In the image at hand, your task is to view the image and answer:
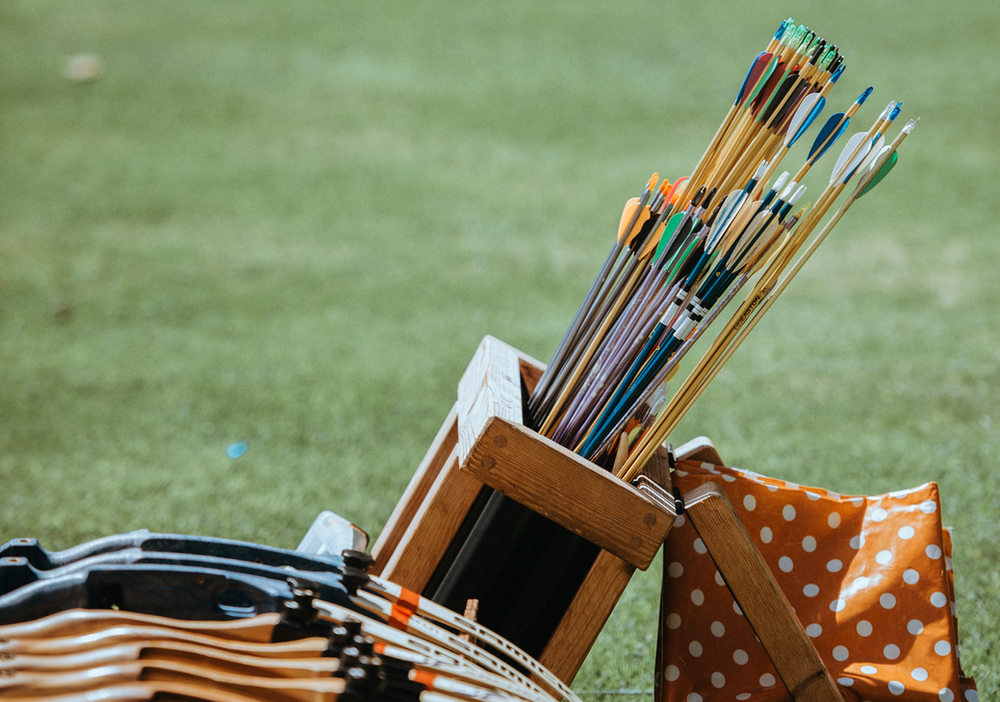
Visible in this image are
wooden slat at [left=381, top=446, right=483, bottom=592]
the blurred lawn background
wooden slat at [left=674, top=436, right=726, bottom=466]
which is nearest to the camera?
wooden slat at [left=381, top=446, right=483, bottom=592]

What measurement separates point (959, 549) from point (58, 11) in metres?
9.96

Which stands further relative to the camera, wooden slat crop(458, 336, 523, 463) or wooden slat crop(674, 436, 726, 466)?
wooden slat crop(674, 436, 726, 466)

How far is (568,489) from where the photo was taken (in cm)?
136

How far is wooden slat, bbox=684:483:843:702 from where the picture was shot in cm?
141

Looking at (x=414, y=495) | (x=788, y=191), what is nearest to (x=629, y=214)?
(x=788, y=191)

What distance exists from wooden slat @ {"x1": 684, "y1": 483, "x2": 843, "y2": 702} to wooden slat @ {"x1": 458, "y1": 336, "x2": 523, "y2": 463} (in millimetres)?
336

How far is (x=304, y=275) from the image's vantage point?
16.3ft

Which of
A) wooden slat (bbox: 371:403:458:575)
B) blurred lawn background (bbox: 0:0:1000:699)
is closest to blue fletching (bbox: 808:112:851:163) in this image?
wooden slat (bbox: 371:403:458:575)

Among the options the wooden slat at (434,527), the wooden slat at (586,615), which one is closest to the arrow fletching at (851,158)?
the wooden slat at (586,615)

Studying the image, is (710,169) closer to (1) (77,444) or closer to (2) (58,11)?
(1) (77,444)

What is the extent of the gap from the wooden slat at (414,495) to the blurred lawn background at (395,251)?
0.66m

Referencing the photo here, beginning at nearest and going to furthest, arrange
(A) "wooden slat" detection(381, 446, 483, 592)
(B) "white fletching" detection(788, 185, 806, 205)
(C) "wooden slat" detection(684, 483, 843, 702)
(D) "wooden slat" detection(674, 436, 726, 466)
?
(B) "white fletching" detection(788, 185, 806, 205)
(C) "wooden slat" detection(684, 483, 843, 702)
(A) "wooden slat" detection(381, 446, 483, 592)
(D) "wooden slat" detection(674, 436, 726, 466)

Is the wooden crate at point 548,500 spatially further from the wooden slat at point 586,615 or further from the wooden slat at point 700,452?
the wooden slat at point 700,452

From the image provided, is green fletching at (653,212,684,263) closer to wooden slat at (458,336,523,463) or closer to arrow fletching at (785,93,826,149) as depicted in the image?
arrow fletching at (785,93,826,149)
